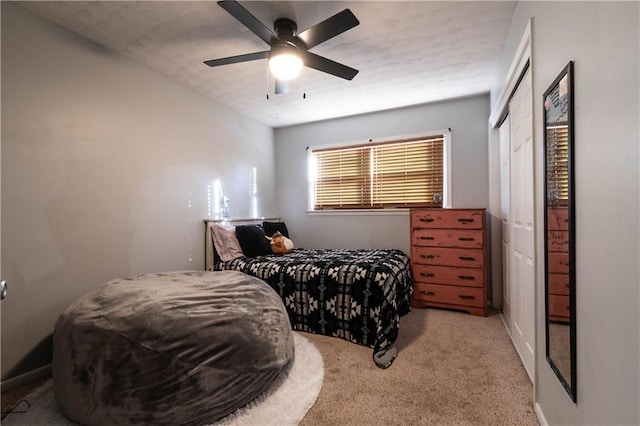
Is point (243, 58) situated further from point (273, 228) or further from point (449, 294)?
point (449, 294)

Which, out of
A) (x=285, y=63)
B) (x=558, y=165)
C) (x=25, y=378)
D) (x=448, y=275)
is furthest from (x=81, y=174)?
(x=448, y=275)

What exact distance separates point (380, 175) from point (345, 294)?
2071mm

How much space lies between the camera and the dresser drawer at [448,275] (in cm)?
308

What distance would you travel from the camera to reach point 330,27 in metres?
1.82

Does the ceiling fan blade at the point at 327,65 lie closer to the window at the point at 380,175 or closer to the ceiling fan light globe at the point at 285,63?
the ceiling fan light globe at the point at 285,63

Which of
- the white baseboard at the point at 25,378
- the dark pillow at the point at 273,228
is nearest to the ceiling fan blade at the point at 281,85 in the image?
the dark pillow at the point at 273,228

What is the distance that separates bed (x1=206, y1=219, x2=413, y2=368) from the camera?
237 centimetres

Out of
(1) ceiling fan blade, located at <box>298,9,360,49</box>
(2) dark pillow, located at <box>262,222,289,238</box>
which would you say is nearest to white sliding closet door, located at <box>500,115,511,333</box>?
(1) ceiling fan blade, located at <box>298,9,360,49</box>

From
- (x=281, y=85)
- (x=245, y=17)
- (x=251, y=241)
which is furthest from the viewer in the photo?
(x=251, y=241)

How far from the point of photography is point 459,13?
6.70 ft

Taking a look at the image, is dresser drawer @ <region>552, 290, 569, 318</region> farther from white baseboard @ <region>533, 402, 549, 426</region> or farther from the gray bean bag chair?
the gray bean bag chair

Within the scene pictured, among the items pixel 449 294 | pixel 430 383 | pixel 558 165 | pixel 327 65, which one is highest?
pixel 327 65

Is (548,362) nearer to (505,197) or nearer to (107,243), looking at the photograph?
(505,197)

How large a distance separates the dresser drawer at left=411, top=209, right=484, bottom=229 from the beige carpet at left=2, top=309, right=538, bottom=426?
1087mm
